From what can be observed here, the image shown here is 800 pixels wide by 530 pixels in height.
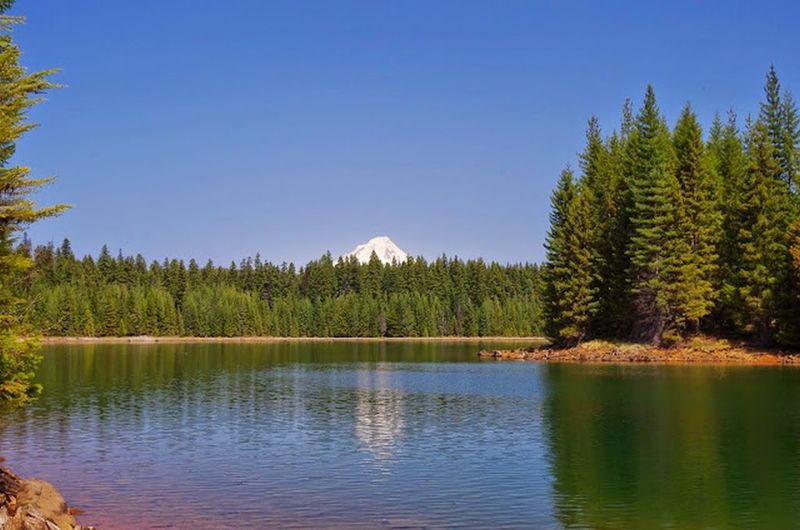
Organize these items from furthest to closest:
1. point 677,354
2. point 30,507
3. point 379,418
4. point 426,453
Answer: point 677,354 < point 379,418 < point 426,453 < point 30,507

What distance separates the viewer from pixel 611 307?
89.7 metres

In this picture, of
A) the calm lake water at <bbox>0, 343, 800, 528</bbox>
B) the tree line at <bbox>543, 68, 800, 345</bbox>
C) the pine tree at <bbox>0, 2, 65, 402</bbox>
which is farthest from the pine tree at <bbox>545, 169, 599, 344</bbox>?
the pine tree at <bbox>0, 2, 65, 402</bbox>

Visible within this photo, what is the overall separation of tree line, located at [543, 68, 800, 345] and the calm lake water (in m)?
21.9

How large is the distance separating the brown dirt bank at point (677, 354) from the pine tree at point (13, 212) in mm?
67052

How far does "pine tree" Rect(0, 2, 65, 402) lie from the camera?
19750 mm

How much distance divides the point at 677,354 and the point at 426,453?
54793 mm

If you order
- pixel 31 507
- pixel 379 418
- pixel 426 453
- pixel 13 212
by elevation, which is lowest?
pixel 426 453

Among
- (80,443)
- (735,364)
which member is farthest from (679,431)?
(735,364)

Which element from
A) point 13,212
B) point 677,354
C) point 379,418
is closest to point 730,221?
point 677,354

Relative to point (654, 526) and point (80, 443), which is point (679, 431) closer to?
point (654, 526)

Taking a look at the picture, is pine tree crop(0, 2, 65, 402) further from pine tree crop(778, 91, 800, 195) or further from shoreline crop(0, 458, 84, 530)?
pine tree crop(778, 91, 800, 195)

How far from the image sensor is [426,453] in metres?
31.0

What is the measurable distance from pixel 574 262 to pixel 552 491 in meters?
69.8

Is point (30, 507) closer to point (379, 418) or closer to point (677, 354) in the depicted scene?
point (379, 418)
